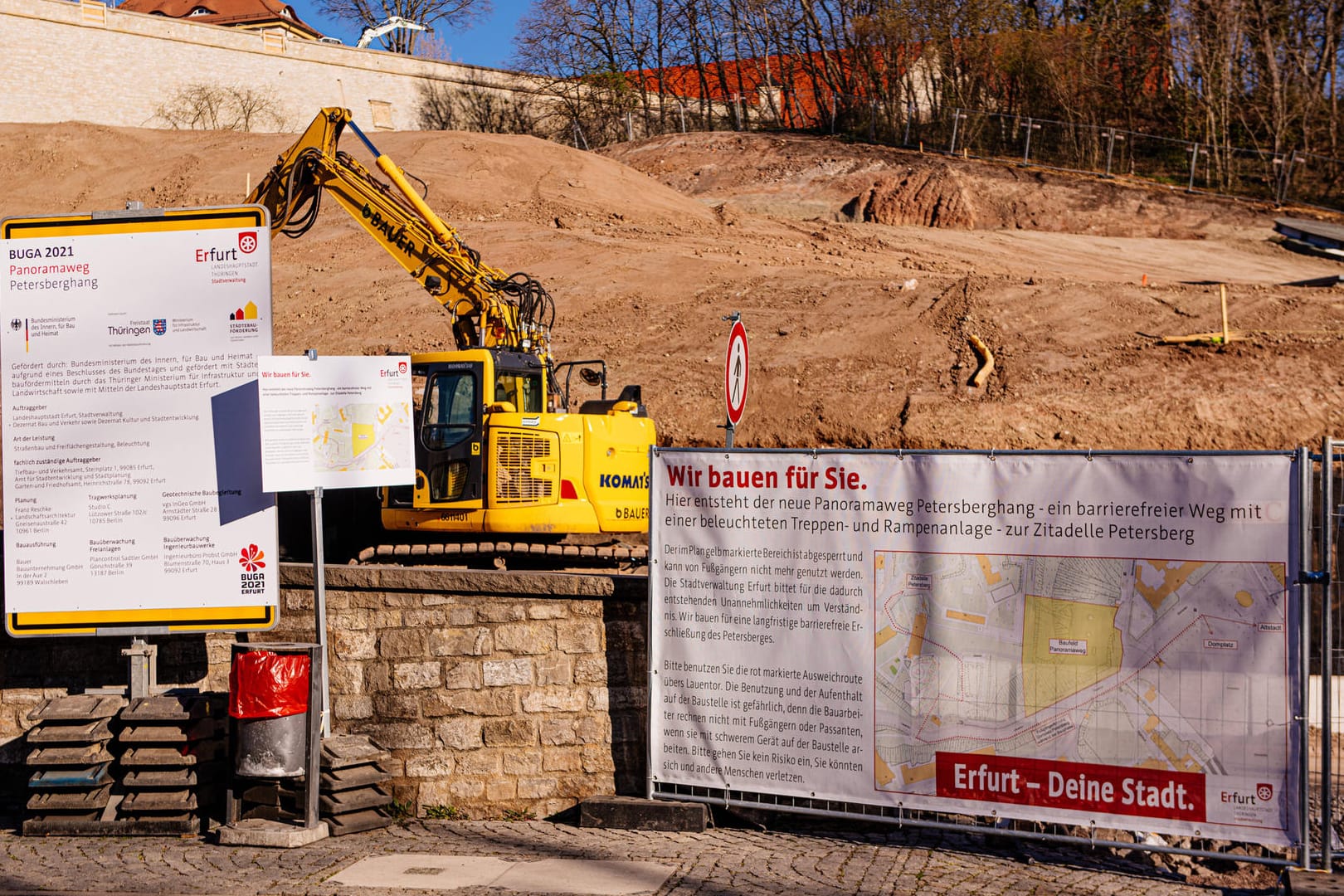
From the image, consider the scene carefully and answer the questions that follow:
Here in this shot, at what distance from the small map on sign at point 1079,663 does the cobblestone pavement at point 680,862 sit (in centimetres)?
56

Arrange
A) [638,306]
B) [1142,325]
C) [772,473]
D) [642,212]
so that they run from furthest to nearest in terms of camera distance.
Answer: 1. [642,212]
2. [638,306]
3. [1142,325]
4. [772,473]

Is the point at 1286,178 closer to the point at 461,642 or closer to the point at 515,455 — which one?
the point at 515,455

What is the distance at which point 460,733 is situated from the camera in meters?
8.37

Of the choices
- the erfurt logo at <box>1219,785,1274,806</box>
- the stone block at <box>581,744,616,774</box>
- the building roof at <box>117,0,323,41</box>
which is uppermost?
the building roof at <box>117,0,323,41</box>

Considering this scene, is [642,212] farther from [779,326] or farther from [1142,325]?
[1142,325]

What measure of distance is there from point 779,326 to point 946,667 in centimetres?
2004

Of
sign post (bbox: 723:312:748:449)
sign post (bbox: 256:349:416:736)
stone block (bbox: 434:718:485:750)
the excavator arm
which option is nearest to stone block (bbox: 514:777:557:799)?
stone block (bbox: 434:718:485:750)

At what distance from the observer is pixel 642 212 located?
3644 centimetres

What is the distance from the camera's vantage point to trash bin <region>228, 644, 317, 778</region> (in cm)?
780

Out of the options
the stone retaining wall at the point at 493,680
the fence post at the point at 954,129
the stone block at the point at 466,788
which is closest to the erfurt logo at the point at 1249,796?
the stone retaining wall at the point at 493,680

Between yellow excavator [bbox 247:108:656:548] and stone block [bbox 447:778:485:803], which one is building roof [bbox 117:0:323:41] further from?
stone block [bbox 447:778:485:803]

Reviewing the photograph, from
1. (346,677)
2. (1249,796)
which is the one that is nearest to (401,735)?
(346,677)

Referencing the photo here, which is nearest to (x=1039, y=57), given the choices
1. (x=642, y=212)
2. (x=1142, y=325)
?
(x=642, y=212)

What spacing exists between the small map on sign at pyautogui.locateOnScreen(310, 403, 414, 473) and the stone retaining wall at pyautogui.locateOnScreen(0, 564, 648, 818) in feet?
2.52
